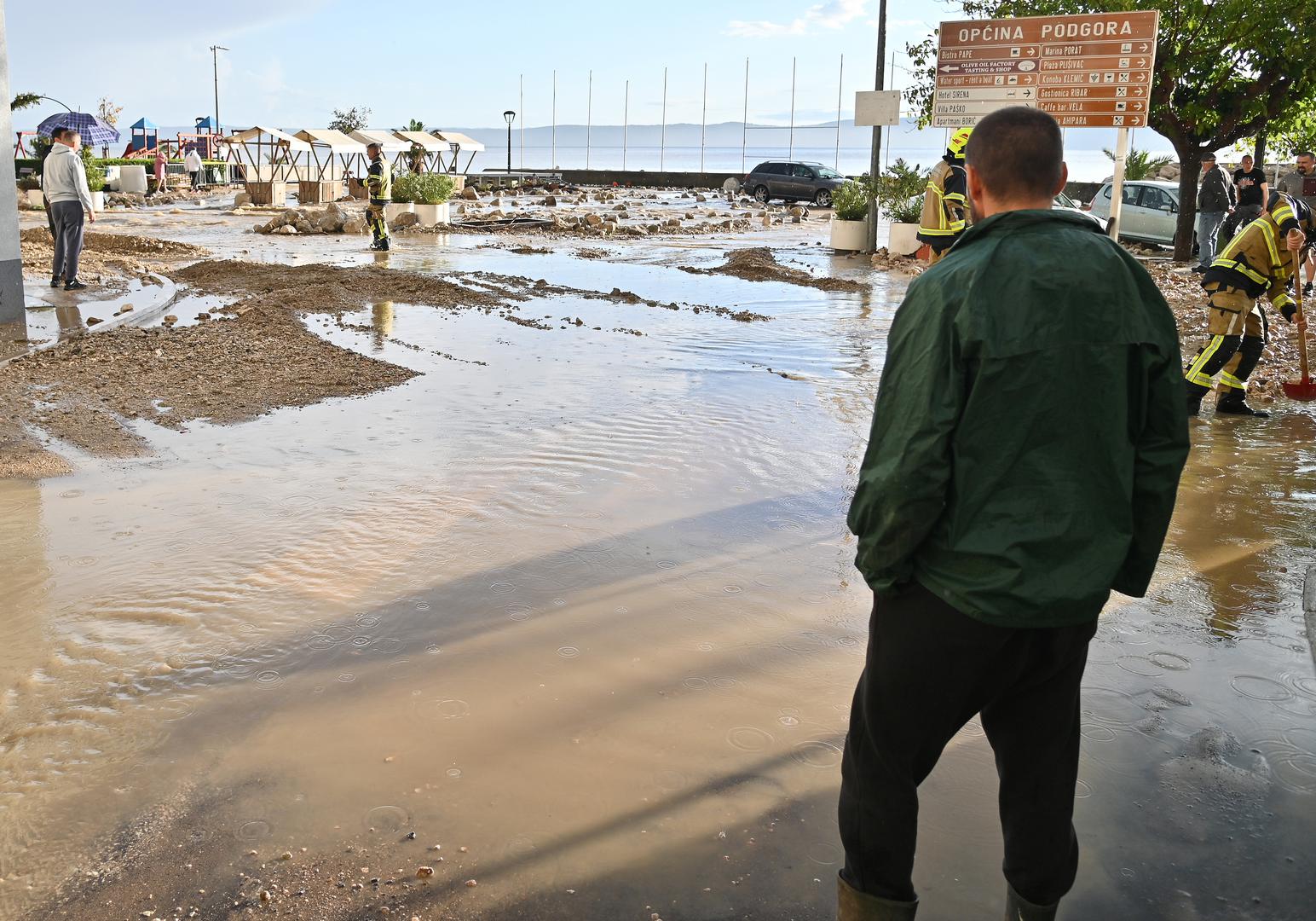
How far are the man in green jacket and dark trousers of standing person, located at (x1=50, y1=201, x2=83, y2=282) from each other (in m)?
13.0

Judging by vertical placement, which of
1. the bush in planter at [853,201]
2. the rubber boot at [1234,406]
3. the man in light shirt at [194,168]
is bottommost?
the rubber boot at [1234,406]

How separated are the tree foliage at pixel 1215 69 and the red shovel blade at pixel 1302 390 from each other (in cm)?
1086

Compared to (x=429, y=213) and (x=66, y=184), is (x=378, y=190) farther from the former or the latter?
(x=66, y=184)

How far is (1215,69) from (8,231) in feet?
57.3

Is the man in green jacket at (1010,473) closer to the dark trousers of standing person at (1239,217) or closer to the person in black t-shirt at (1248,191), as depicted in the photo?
the dark trousers of standing person at (1239,217)

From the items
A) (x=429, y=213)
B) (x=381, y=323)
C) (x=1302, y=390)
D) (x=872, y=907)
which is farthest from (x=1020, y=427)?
(x=429, y=213)

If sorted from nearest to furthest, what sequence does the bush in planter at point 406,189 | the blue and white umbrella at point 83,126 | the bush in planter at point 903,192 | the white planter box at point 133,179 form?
the bush in planter at point 903,192
the bush in planter at point 406,189
the blue and white umbrella at point 83,126
the white planter box at point 133,179

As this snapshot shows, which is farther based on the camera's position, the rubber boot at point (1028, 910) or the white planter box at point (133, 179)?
the white planter box at point (133, 179)

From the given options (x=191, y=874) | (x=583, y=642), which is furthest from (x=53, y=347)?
(x=191, y=874)

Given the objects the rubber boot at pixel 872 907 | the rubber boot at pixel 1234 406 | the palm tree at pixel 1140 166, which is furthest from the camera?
the palm tree at pixel 1140 166

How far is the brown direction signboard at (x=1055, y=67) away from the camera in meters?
14.4

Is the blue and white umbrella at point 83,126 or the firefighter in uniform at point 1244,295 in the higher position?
the blue and white umbrella at point 83,126

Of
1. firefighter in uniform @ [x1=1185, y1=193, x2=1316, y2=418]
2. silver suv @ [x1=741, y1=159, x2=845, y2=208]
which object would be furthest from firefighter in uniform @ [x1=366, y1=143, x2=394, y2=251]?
silver suv @ [x1=741, y1=159, x2=845, y2=208]

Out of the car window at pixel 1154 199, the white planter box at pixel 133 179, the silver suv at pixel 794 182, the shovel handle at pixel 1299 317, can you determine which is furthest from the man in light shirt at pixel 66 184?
the silver suv at pixel 794 182
